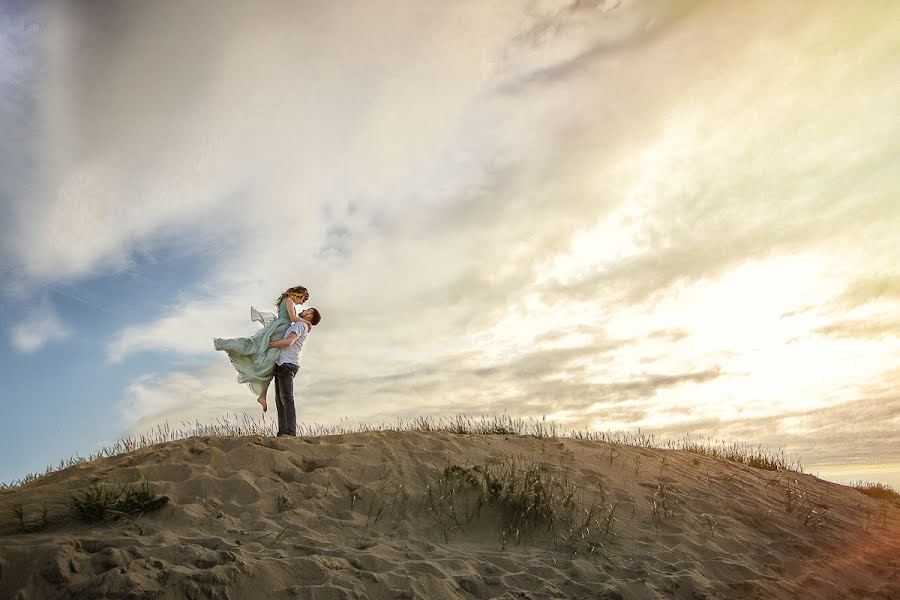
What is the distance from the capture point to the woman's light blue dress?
10023 mm

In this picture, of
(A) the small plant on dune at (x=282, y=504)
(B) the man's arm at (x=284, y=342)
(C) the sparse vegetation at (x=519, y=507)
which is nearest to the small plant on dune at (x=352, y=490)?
(A) the small plant on dune at (x=282, y=504)

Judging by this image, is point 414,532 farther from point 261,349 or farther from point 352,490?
point 261,349

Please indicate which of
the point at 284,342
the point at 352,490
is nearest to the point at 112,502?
the point at 352,490

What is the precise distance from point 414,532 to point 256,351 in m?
4.37

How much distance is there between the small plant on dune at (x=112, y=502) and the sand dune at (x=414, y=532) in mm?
84

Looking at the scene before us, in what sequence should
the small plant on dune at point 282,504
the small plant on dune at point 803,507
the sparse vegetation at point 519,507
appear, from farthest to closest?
the small plant on dune at point 803,507
the sparse vegetation at point 519,507
the small plant on dune at point 282,504

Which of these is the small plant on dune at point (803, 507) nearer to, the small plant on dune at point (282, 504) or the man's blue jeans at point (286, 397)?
the small plant on dune at point (282, 504)

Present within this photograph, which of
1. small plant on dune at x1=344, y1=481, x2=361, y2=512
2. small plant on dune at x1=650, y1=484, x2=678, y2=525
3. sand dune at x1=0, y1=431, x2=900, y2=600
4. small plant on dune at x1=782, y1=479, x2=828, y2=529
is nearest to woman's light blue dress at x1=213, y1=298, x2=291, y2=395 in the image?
sand dune at x1=0, y1=431, x2=900, y2=600

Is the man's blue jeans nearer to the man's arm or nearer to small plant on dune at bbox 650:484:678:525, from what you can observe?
the man's arm

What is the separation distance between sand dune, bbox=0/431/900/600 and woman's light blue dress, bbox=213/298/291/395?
1259 mm

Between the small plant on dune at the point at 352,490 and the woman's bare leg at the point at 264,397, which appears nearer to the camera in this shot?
the small plant on dune at the point at 352,490

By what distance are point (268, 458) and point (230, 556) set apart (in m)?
2.70

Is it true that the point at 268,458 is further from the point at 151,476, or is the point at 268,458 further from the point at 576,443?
the point at 576,443

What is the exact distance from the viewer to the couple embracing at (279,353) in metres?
9.97
